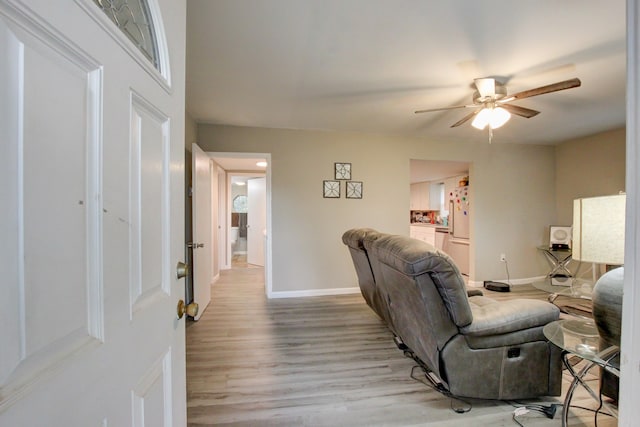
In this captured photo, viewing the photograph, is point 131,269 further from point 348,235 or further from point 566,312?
point 566,312

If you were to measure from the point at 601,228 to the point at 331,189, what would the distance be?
2.97 metres

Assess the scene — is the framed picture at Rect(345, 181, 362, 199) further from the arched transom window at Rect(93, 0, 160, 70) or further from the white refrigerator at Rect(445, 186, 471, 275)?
the arched transom window at Rect(93, 0, 160, 70)

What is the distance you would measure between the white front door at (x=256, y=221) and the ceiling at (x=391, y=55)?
112 inches

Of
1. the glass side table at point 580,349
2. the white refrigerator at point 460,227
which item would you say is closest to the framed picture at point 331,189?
the white refrigerator at point 460,227

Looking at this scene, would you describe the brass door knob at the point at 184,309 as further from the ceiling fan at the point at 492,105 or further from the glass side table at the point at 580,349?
the ceiling fan at the point at 492,105

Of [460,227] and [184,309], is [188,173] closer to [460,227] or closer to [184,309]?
[184,309]

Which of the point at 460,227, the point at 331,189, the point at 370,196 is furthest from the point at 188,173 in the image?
the point at 460,227

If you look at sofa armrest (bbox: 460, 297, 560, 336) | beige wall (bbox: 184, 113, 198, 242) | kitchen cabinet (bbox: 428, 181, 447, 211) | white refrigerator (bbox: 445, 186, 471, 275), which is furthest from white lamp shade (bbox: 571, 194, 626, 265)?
kitchen cabinet (bbox: 428, 181, 447, 211)

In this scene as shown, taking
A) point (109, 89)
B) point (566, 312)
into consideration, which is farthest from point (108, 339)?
point (566, 312)

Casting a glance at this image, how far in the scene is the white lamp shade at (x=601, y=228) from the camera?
156 cm

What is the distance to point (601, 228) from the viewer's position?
1.64 m

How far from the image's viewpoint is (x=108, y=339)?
529 mm

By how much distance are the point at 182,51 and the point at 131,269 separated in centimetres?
75

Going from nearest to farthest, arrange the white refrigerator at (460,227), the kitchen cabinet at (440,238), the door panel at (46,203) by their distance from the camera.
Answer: the door panel at (46,203) < the white refrigerator at (460,227) < the kitchen cabinet at (440,238)
